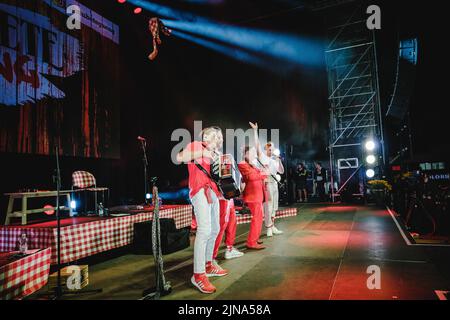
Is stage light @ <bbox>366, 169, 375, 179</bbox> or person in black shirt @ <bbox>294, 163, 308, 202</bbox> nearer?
stage light @ <bbox>366, 169, 375, 179</bbox>

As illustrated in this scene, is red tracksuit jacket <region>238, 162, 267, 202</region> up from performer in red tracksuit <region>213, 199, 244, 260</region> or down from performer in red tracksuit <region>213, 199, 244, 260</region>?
up

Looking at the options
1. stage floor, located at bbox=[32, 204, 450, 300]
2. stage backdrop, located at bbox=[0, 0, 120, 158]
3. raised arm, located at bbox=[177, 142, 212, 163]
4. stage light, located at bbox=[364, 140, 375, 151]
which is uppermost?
stage backdrop, located at bbox=[0, 0, 120, 158]

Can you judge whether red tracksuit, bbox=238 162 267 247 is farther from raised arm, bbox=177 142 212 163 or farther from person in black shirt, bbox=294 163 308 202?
person in black shirt, bbox=294 163 308 202

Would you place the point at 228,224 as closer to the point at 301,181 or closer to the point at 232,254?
the point at 232,254

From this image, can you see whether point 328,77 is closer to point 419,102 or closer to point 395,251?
point 419,102

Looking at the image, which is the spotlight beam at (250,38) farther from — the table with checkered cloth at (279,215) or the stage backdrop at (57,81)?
the table with checkered cloth at (279,215)

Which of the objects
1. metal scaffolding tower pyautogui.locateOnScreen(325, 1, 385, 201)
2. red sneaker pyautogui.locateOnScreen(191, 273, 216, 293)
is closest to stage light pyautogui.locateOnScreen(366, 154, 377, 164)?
metal scaffolding tower pyautogui.locateOnScreen(325, 1, 385, 201)

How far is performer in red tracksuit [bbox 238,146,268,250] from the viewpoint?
4414mm

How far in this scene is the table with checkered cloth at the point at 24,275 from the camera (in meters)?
2.67

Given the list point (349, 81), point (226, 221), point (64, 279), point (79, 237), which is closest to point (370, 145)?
point (349, 81)

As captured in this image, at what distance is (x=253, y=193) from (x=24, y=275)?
309 cm

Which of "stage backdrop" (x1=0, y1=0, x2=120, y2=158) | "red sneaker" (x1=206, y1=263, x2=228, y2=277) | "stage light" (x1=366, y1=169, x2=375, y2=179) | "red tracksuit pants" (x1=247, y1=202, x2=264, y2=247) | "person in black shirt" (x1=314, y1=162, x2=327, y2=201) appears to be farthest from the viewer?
"person in black shirt" (x1=314, y1=162, x2=327, y2=201)

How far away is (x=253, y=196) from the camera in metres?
4.50
